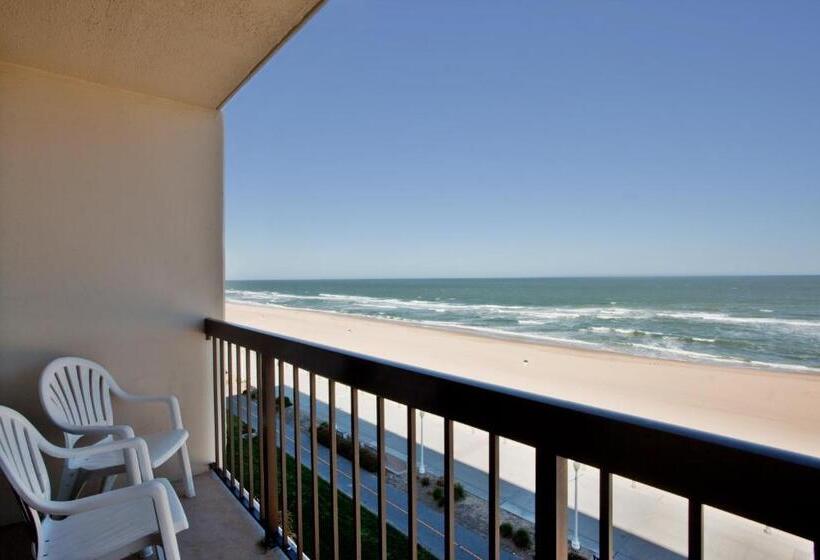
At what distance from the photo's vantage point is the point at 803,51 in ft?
61.7

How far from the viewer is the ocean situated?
537 inches

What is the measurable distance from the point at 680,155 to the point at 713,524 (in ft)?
79.7

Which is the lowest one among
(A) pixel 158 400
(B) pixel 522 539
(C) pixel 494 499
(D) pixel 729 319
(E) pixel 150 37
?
(B) pixel 522 539

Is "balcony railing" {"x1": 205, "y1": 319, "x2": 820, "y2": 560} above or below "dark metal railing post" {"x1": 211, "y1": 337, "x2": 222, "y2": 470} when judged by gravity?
above

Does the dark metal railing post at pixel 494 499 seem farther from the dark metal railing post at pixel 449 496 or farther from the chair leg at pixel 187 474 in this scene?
the chair leg at pixel 187 474

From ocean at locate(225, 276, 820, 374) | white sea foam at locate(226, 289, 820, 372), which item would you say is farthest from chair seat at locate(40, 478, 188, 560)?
white sea foam at locate(226, 289, 820, 372)

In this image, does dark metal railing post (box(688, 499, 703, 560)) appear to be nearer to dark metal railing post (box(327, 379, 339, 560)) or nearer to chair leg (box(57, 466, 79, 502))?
dark metal railing post (box(327, 379, 339, 560))

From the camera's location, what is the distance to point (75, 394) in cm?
218

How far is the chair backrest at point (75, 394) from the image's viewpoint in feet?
6.53

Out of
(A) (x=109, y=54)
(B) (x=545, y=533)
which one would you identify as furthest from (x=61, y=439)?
(B) (x=545, y=533)

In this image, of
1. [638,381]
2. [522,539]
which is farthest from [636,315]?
[522,539]

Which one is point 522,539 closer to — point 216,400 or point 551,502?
point 216,400

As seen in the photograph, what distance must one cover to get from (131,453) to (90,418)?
70 cm

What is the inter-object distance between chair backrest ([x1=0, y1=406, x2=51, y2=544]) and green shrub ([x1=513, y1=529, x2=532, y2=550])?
344 centimetres
